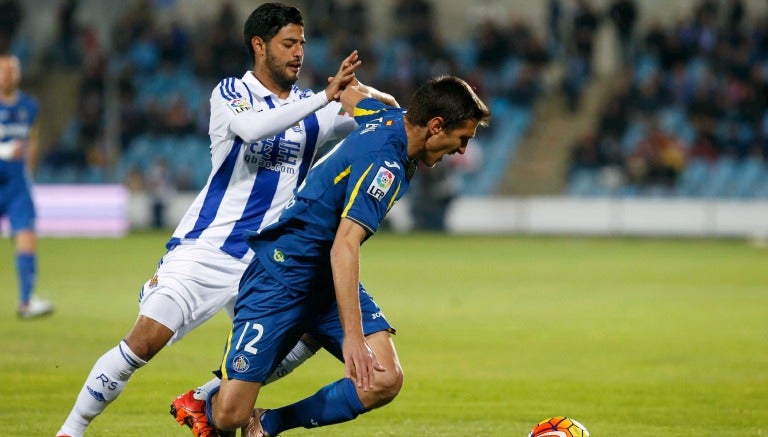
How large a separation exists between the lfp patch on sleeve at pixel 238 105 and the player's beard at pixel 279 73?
295 millimetres

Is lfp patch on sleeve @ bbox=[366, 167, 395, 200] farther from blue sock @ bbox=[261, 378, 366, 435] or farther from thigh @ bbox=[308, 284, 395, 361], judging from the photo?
blue sock @ bbox=[261, 378, 366, 435]

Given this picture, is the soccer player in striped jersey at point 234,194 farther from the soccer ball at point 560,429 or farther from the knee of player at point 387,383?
the soccer ball at point 560,429

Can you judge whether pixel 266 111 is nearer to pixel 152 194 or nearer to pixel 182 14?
pixel 152 194

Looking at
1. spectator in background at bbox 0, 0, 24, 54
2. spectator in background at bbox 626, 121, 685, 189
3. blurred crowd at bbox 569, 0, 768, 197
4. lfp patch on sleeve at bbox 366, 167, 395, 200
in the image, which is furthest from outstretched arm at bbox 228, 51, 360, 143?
spectator in background at bbox 0, 0, 24, 54

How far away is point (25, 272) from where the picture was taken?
12.5 meters

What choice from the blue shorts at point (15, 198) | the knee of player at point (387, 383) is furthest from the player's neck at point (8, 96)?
the knee of player at point (387, 383)

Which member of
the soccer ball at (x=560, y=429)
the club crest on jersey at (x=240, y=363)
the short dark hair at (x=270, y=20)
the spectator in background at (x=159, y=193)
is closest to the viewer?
the club crest on jersey at (x=240, y=363)

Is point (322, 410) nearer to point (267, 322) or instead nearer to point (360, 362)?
point (267, 322)

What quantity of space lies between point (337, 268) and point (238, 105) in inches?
56.6

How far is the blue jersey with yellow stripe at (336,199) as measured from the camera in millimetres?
5340

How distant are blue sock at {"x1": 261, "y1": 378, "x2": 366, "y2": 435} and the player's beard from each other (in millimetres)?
1658

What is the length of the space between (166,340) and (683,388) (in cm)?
425

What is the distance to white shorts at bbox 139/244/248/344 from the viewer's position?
6060 mm

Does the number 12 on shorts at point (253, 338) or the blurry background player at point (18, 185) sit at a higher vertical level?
the blurry background player at point (18, 185)
